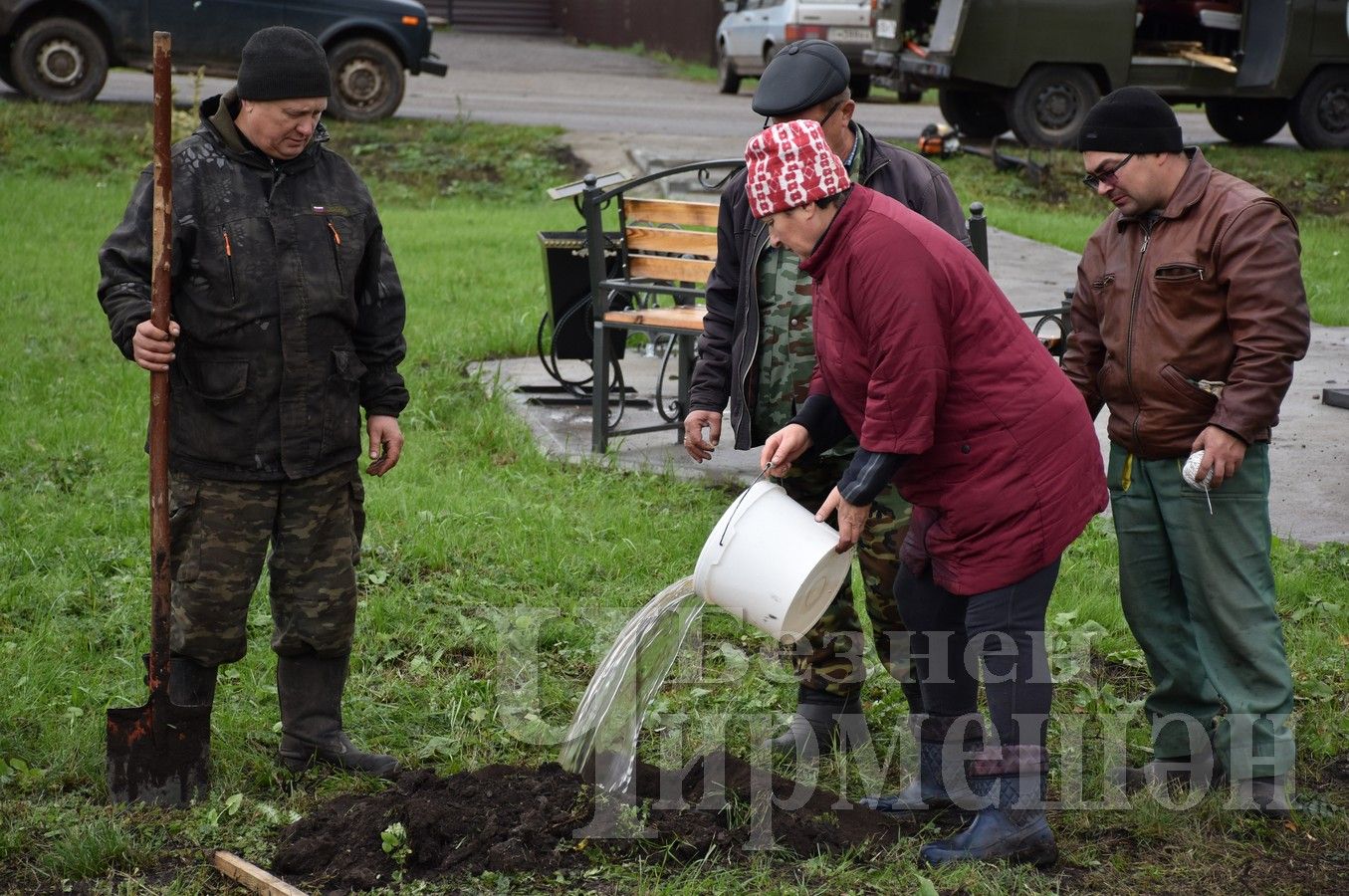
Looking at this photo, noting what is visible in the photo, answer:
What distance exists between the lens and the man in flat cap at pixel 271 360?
3465 mm

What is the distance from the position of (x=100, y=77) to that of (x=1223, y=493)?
1402cm

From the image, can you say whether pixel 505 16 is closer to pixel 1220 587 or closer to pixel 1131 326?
pixel 1131 326

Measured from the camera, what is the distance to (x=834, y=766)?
13.1ft

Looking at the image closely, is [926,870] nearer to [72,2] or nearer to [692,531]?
[692,531]

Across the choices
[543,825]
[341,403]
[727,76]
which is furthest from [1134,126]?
[727,76]

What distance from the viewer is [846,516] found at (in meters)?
3.25

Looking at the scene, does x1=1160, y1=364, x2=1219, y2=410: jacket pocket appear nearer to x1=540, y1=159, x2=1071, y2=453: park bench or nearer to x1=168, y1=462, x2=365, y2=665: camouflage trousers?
x1=168, y1=462, x2=365, y2=665: camouflage trousers

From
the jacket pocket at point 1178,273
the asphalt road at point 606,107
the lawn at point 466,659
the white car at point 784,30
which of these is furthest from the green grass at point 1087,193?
the jacket pocket at point 1178,273

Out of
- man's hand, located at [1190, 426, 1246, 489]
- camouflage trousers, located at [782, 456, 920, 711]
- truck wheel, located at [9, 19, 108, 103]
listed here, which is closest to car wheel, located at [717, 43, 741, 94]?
truck wheel, located at [9, 19, 108, 103]

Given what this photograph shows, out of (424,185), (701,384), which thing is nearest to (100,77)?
(424,185)

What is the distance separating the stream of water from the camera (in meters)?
Result: 3.72

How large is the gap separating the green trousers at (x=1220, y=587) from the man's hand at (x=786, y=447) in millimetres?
847

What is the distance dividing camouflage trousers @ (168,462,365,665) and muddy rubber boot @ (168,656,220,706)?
0.15ft

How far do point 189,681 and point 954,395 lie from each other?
207cm
